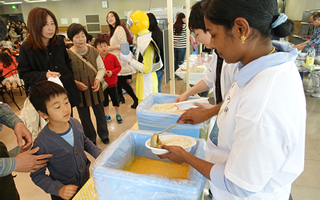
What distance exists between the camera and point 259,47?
55cm

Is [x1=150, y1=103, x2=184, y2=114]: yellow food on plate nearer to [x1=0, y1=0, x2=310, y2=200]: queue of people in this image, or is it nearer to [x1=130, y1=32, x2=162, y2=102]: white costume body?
[x1=0, y1=0, x2=310, y2=200]: queue of people

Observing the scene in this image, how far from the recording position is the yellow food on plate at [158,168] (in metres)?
0.90

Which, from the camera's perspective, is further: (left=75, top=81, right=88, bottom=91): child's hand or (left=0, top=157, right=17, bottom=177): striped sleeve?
(left=75, top=81, right=88, bottom=91): child's hand

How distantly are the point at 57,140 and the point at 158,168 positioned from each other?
1.86 ft

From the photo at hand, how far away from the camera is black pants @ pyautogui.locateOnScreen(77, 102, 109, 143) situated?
226 cm

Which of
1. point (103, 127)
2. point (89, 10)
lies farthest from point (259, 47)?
point (89, 10)

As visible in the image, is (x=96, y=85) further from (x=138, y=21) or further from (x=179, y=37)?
(x=179, y=37)

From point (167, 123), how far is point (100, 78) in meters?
1.23

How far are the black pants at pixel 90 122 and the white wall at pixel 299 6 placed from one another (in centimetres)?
683

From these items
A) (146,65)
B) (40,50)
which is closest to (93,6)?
(146,65)

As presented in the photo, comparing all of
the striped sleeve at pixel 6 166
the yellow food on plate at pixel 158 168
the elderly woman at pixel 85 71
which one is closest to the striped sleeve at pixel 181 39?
the elderly woman at pixel 85 71

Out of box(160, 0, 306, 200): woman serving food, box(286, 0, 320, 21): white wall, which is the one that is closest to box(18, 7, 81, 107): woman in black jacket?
box(160, 0, 306, 200): woman serving food

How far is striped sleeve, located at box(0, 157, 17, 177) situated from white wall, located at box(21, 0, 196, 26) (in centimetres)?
979

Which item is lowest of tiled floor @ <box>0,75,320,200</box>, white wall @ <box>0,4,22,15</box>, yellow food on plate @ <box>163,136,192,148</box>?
tiled floor @ <box>0,75,320,200</box>
